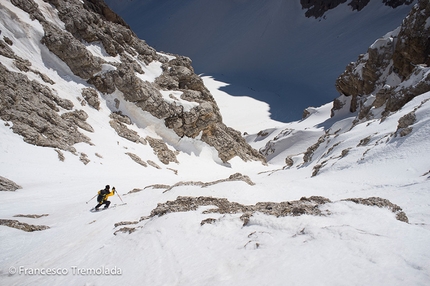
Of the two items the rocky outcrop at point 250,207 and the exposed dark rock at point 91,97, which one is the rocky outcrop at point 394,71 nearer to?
the rocky outcrop at point 250,207

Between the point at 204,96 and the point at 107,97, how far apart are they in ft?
40.9

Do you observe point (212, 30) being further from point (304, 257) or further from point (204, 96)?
point (304, 257)

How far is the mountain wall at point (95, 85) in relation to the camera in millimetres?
17312

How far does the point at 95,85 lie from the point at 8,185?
1537cm

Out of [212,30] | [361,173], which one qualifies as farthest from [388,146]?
[212,30]

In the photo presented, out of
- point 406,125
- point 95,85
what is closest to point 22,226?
point 406,125

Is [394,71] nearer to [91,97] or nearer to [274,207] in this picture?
[91,97]

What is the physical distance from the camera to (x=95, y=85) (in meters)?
25.1

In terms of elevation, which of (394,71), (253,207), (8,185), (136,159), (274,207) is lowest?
(274,207)

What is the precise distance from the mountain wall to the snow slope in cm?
2967

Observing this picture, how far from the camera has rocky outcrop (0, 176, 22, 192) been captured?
1145cm

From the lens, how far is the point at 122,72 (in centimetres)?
2634

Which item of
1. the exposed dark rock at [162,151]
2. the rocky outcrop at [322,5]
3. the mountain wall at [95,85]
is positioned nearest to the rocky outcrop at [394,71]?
the mountain wall at [95,85]

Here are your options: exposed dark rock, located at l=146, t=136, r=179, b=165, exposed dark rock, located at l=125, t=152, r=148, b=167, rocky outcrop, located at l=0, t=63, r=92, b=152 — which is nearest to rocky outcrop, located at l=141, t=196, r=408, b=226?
rocky outcrop, located at l=0, t=63, r=92, b=152
